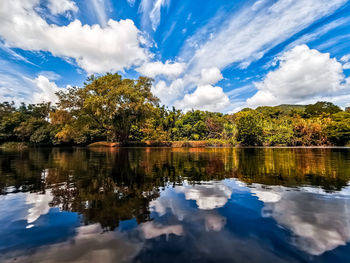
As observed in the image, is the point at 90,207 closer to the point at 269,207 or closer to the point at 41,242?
the point at 41,242

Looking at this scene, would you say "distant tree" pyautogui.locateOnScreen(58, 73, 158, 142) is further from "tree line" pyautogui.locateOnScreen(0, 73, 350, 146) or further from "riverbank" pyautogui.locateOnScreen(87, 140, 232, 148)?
"riverbank" pyautogui.locateOnScreen(87, 140, 232, 148)

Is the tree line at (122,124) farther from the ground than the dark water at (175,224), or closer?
farther from the ground

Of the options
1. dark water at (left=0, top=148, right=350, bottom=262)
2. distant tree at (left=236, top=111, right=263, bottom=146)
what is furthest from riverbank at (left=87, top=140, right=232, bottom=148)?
dark water at (left=0, top=148, right=350, bottom=262)

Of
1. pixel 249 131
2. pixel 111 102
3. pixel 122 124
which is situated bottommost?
pixel 249 131

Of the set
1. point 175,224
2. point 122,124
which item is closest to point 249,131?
point 122,124

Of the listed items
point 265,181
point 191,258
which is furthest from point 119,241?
point 265,181

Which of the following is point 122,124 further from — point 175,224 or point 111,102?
point 175,224

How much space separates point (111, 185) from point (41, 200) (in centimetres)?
156

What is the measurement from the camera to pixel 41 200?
385 centimetres

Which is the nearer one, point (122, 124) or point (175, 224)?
point (175, 224)

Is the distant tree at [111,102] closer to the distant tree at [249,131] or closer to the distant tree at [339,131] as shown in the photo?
the distant tree at [249,131]

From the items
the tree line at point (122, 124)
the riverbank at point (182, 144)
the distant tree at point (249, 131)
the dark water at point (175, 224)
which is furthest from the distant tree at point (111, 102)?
the dark water at point (175, 224)

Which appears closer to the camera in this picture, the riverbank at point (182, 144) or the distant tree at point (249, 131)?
the distant tree at point (249, 131)

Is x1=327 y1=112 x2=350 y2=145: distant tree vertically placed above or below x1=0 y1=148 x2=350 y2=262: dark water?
above
